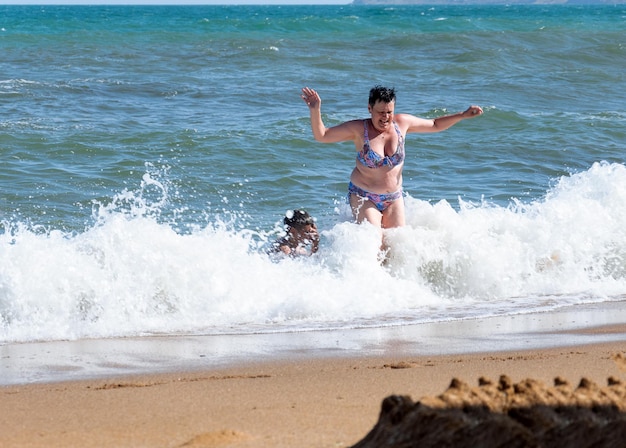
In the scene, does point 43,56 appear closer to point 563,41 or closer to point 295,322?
point 563,41

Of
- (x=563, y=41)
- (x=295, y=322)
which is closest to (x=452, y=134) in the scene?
(x=295, y=322)

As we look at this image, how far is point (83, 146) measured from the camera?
1270 centimetres

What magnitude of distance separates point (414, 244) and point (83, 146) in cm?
625

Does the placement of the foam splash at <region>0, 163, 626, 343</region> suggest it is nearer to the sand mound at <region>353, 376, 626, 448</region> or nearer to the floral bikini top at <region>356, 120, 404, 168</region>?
the floral bikini top at <region>356, 120, 404, 168</region>

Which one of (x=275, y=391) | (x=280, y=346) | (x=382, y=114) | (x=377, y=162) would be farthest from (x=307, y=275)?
(x=275, y=391)

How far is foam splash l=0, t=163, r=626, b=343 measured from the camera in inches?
256

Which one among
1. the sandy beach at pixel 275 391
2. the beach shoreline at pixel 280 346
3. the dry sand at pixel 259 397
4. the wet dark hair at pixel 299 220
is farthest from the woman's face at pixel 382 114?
the dry sand at pixel 259 397

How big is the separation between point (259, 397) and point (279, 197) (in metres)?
6.44

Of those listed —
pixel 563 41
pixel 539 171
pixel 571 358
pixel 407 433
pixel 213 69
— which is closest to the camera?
pixel 407 433

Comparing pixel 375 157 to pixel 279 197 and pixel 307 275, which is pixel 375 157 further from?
pixel 279 197

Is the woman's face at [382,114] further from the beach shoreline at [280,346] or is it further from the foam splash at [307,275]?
the beach shoreline at [280,346]

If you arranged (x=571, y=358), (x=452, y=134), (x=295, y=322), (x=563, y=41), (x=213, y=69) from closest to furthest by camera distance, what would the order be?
(x=571, y=358), (x=295, y=322), (x=452, y=134), (x=213, y=69), (x=563, y=41)

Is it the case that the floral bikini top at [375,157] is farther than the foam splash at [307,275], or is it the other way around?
the floral bikini top at [375,157]

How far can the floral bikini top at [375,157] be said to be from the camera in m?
7.42
